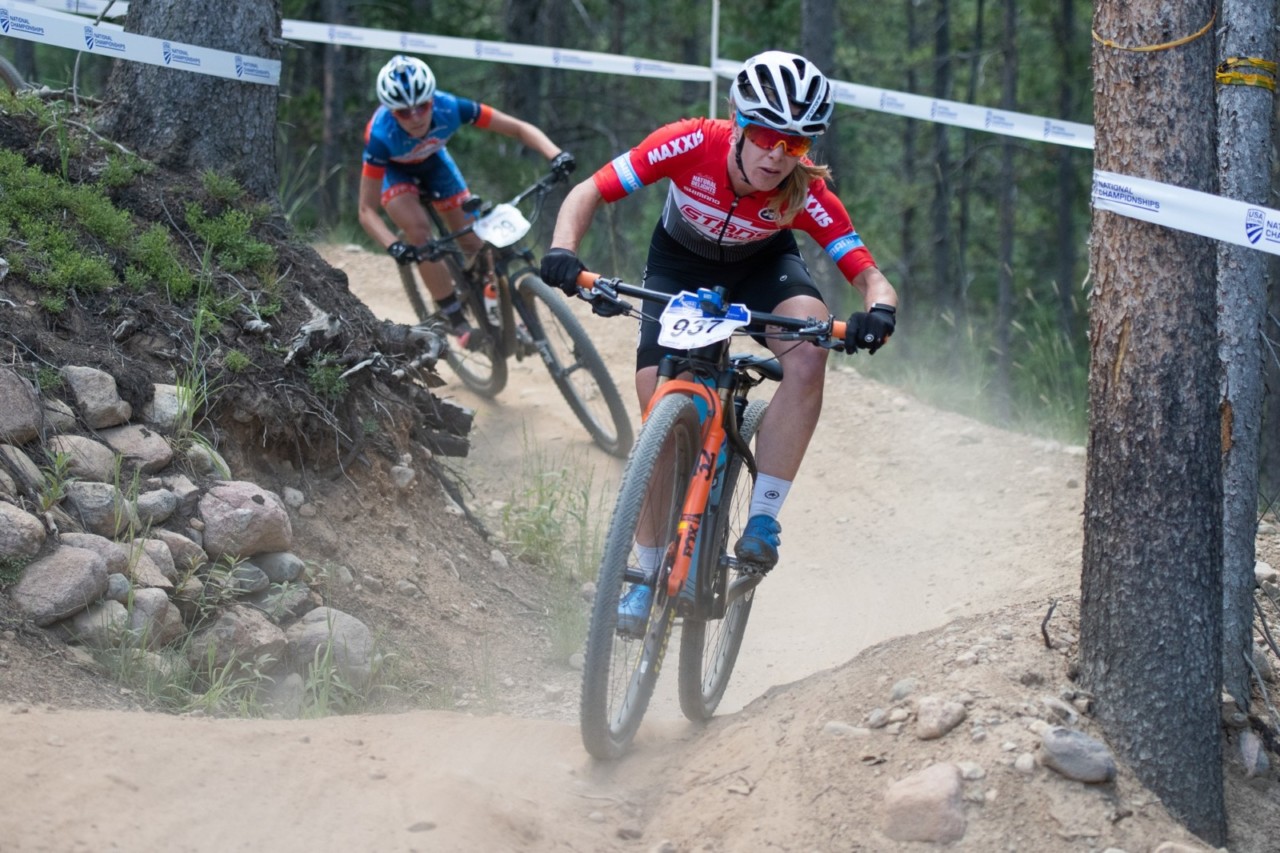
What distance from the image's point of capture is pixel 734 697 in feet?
17.6

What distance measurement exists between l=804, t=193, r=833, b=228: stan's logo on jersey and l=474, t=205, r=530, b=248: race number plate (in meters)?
3.23

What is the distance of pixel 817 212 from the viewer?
433 centimetres

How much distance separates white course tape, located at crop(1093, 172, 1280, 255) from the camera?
3.37 meters

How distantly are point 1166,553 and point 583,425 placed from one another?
15.5ft

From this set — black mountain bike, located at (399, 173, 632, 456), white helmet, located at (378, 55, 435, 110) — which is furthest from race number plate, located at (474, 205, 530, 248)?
white helmet, located at (378, 55, 435, 110)

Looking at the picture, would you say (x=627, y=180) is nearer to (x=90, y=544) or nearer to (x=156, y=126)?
(x=90, y=544)

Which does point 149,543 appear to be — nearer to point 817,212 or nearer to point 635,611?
point 635,611

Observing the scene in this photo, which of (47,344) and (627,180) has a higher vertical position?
(627,180)

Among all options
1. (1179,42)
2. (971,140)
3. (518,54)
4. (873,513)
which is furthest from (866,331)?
(971,140)

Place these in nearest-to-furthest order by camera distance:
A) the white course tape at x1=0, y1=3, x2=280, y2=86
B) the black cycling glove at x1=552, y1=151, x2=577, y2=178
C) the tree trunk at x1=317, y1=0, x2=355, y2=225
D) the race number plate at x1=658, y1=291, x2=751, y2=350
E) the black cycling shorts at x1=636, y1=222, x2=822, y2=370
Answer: the race number plate at x1=658, y1=291, x2=751, y2=350 → the black cycling shorts at x1=636, y1=222, x2=822, y2=370 → the white course tape at x1=0, y1=3, x2=280, y2=86 → the black cycling glove at x1=552, y1=151, x2=577, y2=178 → the tree trunk at x1=317, y1=0, x2=355, y2=225

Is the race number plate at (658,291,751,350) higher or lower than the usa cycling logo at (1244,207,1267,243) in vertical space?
lower

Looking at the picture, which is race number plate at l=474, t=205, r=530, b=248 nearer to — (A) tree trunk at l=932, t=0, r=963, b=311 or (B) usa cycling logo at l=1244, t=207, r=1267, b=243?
(B) usa cycling logo at l=1244, t=207, r=1267, b=243

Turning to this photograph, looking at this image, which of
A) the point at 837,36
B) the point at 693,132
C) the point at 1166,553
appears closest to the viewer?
the point at 1166,553

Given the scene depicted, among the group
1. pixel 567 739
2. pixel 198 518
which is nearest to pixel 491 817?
pixel 567 739
